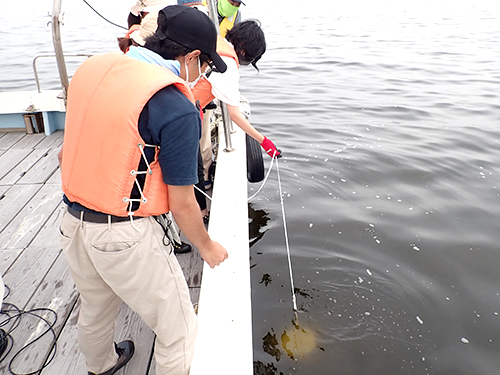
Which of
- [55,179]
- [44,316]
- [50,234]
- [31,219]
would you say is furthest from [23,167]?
[44,316]

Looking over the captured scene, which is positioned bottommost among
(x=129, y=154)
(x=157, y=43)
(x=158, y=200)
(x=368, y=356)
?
(x=368, y=356)

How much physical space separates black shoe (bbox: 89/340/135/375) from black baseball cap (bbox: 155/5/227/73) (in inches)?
70.5

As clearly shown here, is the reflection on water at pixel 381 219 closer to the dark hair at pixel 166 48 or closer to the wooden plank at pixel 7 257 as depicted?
the wooden plank at pixel 7 257

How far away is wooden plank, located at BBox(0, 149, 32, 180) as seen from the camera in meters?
4.64

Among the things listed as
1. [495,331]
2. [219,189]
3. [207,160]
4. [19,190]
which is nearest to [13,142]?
[19,190]

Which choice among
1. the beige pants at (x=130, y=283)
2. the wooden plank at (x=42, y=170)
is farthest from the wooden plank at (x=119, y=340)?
the wooden plank at (x=42, y=170)

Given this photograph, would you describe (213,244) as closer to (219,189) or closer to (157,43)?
(157,43)

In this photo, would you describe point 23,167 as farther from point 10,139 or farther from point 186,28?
point 186,28

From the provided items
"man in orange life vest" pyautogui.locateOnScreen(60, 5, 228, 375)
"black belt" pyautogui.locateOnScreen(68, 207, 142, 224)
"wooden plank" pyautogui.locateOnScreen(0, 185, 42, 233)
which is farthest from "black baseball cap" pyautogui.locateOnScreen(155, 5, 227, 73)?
"wooden plank" pyautogui.locateOnScreen(0, 185, 42, 233)

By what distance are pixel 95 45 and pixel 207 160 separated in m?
15.4

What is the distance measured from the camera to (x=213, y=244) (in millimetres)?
1899

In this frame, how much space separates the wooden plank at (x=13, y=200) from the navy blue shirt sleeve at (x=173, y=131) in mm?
2836

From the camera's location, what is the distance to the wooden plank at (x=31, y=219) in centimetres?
337

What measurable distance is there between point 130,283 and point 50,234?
221 cm
